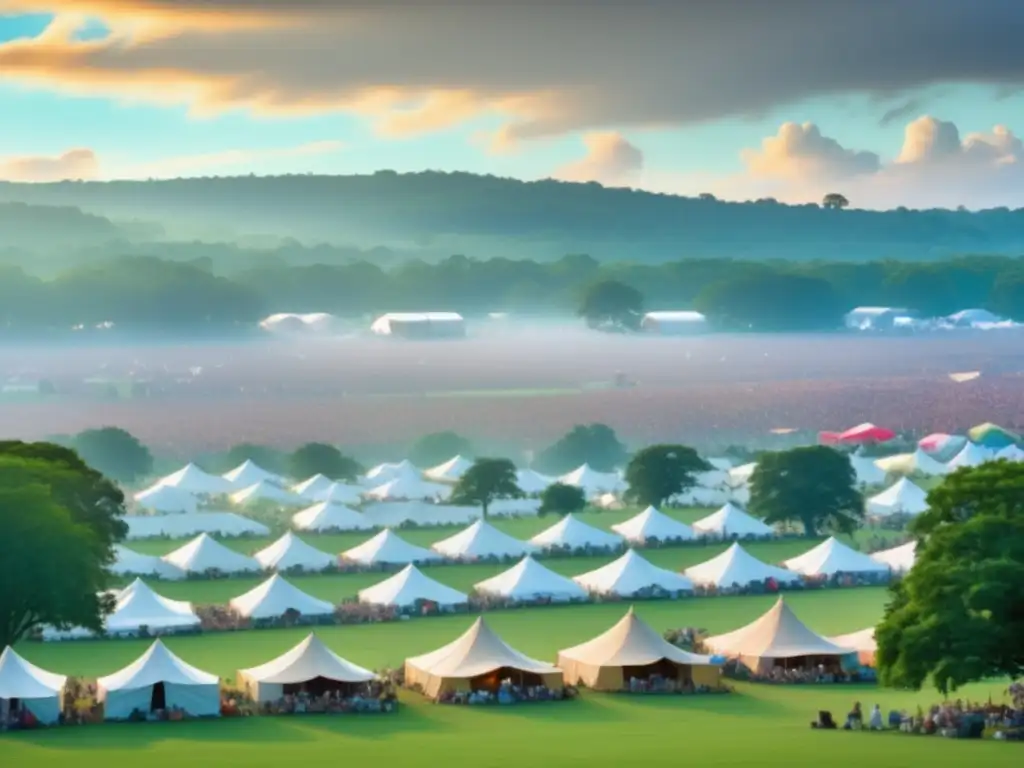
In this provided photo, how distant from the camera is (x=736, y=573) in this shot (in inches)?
2197

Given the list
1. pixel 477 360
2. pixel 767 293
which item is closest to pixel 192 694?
pixel 477 360

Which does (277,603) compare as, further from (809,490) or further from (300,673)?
(809,490)

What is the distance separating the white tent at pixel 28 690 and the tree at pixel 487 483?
131 ft

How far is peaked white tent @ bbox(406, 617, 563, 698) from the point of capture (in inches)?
1511

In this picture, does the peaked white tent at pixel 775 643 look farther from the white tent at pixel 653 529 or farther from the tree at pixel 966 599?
the white tent at pixel 653 529

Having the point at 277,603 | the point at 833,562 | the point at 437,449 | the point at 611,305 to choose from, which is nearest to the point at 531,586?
the point at 277,603

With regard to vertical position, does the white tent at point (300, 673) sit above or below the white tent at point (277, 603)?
below

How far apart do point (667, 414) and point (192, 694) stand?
2734 inches

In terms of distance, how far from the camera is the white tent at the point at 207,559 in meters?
58.8

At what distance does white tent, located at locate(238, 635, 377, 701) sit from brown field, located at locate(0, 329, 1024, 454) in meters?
58.9

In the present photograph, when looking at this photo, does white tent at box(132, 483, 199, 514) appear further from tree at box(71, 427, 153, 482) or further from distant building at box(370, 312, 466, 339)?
distant building at box(370, 312, 466, 339)

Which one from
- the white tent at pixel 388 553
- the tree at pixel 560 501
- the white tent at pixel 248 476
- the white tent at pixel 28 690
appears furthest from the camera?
the white tent at pixel 248 476

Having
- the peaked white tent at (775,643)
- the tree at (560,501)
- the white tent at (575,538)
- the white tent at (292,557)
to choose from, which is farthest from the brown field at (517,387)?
the peaked white tent at (775,643)

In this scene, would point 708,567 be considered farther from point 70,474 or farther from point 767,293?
point 767,293
